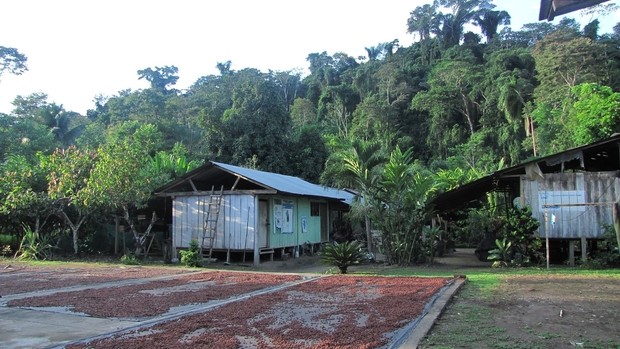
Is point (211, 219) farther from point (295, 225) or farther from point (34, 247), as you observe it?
point (34, 247)

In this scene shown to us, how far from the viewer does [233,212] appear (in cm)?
1802

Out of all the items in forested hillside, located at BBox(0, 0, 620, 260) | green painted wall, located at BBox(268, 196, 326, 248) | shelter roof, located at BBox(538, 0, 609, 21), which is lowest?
green painted wall, located at BBox(268, 196, 326, 248)

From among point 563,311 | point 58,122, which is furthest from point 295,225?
point 58,122

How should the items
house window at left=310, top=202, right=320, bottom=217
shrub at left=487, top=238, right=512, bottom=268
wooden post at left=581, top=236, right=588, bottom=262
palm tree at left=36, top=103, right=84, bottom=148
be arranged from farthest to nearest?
palm tree at left=36, top=103, right=84, bottom=148
house window at left=310, top=202, right=320, bottom=217
shrub at left=487, top=238, right=512, bottom=268
wooden post at left=581, top=236, right=588, bottom=262

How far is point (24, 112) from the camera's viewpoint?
4531 cm

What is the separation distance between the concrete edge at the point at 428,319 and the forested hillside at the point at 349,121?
7386 millimetres

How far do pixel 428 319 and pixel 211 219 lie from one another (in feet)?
41.5

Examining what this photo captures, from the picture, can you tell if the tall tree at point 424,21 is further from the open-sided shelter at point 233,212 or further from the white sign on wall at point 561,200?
the white sign on wall at point 561,200

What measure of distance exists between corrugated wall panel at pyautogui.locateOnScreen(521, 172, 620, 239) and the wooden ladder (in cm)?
1063

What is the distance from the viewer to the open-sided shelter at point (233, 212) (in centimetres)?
1766

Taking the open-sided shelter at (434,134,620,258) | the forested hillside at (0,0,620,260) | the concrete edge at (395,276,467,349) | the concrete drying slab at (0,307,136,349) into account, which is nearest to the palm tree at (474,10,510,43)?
the forested hillside at (0,0,620,260)

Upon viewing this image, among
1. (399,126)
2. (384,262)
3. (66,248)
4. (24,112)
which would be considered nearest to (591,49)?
(399,126)

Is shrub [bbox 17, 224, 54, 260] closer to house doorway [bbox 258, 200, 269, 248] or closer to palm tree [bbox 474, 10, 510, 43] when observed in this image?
house doorway [bbox 258, 200, 269, 248]

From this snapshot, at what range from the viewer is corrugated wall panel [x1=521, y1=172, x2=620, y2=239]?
15031 millimetres
